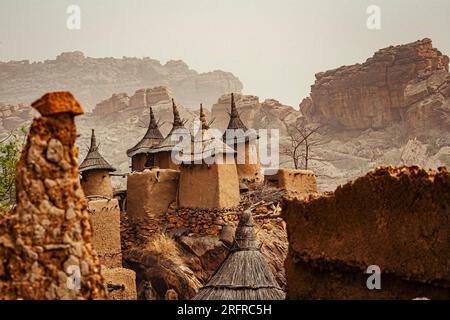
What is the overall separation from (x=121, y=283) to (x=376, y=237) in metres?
9.14

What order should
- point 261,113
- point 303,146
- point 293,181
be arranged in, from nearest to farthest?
point 293,181
point 303,146
point 261,113

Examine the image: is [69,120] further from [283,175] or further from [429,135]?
[429,135]

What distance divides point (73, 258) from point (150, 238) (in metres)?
13.2

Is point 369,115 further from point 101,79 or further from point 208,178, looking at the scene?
point 101,79

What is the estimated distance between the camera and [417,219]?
23.4 ft

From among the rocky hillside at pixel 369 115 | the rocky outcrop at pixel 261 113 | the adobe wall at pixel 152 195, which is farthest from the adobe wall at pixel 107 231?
the rocky outcrop at pixel 261 113

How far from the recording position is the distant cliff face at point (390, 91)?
2399 inches

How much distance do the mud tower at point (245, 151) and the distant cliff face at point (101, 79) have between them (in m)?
85.0

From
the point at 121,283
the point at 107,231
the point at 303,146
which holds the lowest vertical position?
the point at 121,283

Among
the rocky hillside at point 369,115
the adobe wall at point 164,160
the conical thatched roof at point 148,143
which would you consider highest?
the rocky hillside at point 369,115

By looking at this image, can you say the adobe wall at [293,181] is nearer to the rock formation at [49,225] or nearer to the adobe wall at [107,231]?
the adobe wall at [107,231]

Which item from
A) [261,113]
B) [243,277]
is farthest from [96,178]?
[261,113]

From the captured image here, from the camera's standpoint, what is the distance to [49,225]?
5.54 meters

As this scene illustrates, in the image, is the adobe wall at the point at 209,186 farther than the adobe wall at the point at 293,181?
No
